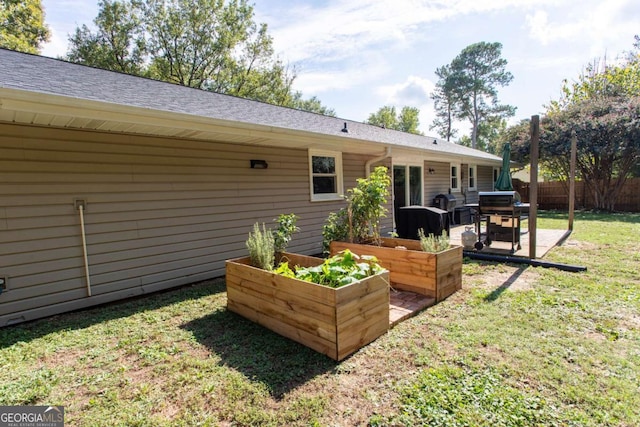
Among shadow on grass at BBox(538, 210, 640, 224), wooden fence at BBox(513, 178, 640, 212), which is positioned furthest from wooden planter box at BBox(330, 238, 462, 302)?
wooden fence at BBox(513, 178, 640, 212)

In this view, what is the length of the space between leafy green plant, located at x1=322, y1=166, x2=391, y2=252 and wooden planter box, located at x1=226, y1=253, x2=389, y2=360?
170 centimetres

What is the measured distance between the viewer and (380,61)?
13.4m

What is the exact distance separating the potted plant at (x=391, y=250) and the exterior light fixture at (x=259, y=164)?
5.37ft

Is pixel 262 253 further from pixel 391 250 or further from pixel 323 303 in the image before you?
pixel 391 250

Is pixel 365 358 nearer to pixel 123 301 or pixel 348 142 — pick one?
pixel 123 301

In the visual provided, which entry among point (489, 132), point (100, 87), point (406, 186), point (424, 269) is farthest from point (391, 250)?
point (489, 132)

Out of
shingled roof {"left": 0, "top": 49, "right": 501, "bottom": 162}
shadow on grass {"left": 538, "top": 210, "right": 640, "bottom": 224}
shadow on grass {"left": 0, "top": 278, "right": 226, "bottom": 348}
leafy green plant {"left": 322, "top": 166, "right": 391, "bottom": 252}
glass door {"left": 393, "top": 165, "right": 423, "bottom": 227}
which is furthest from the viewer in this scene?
shadow on grass {"left": 538, "top": 210, "right": 640, "bottom": 224}

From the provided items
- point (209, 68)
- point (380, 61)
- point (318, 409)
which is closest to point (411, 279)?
point (318, 409)

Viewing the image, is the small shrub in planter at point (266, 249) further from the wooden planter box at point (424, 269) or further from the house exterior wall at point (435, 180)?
the house exterior wall at point (435, 180)

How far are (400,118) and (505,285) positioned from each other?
119 ft

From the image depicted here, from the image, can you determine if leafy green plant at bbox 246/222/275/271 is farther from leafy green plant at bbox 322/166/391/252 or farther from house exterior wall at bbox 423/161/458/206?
house exterior wall at bbox 423/161/458/206

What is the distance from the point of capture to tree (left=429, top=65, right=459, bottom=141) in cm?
2972

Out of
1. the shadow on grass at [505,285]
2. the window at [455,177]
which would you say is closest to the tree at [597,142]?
the window at [455,177]

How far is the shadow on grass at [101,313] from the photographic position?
309cm
